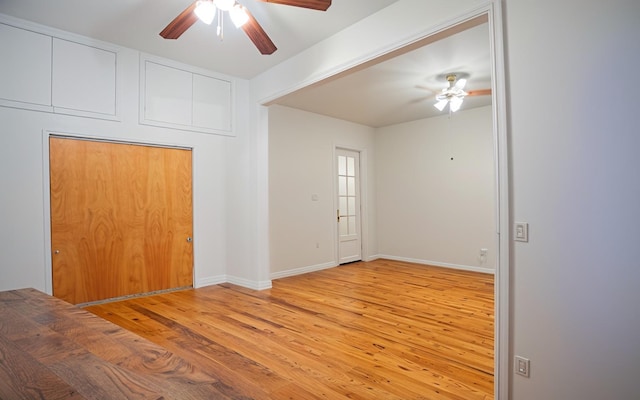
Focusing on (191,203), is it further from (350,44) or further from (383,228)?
(383,228)

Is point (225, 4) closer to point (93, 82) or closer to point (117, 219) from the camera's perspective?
point (93, 82)

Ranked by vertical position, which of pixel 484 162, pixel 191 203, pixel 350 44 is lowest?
pixel 191 203

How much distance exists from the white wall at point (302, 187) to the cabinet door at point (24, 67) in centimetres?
280

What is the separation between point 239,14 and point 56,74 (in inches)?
91.3

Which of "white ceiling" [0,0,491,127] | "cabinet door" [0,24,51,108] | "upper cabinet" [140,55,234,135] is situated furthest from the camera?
"upper cabinet" [140,55,234,135]

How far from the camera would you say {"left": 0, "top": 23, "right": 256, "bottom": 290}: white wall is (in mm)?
3230

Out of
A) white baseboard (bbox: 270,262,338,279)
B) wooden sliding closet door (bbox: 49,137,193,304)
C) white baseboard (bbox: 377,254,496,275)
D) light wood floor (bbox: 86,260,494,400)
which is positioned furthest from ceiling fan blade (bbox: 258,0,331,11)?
white baseboard (bbox: 377,254,496,275)

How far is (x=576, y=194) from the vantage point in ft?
5.85

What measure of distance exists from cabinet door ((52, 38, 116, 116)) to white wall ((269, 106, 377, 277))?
2245mm

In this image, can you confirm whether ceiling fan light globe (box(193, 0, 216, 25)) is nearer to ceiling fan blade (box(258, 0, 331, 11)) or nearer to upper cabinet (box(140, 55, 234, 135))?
ceiling fan blade (box(258, 0, 331, 11))

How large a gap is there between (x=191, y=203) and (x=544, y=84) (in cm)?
402

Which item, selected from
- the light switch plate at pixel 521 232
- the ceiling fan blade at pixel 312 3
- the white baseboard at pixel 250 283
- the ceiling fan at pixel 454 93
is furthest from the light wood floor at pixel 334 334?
the ceiling fan at pixel 454 93

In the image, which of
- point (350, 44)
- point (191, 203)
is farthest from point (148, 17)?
point (191, 203)

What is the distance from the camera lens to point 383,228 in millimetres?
7137
